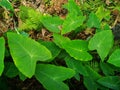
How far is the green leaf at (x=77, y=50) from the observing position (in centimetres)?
230

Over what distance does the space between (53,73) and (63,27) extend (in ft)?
1.87

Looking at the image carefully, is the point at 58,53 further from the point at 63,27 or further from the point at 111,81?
the point at 111,81

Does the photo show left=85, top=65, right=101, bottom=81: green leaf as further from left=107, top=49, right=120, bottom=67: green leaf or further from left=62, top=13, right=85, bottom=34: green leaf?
left=62, top=13, right=85, bottom=34: green leaf

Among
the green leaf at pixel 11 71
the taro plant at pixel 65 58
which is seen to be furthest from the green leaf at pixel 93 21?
the green leaf at pixel 11 71

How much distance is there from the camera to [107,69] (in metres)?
2.38

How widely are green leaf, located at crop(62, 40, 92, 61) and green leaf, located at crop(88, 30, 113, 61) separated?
0.06 meters

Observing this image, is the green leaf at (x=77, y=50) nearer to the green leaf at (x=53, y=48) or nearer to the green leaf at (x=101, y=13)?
the green leaf at (x=53, y=48)

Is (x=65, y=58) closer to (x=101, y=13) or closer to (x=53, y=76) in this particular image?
(x=53, y=76)

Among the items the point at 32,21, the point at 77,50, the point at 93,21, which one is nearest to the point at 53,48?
the point at 77,50

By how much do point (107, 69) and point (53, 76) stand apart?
1.75ft

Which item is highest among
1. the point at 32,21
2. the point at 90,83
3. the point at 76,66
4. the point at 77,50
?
the point at 32,21

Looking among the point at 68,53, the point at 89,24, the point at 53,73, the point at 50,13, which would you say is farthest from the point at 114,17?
the point at 53,73

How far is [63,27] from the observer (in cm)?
254

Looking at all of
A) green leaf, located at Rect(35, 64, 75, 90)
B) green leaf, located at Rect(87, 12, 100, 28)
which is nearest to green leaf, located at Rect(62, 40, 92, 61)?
green leaf, located at Rect(35, 64, 75, 90)
